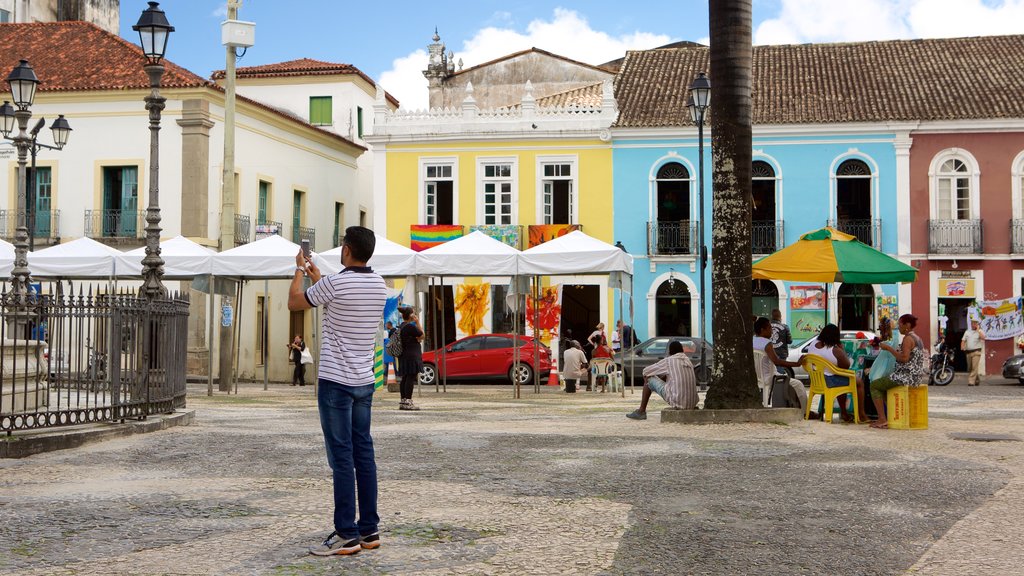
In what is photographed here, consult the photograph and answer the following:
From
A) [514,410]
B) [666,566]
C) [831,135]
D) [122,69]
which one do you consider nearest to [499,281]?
[831,135]

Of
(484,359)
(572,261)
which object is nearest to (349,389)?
(572,261)

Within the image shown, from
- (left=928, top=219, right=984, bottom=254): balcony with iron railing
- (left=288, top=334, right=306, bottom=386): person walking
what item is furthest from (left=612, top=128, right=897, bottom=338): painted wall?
(left=288, top=334, right=306, bottom=386): person walking

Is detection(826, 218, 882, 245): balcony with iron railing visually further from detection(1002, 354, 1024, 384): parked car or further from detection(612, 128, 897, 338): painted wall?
detection(1002, 354, 1024, 384): parked car

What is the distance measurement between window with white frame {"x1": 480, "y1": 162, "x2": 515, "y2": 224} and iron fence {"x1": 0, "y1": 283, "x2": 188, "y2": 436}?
20.5m

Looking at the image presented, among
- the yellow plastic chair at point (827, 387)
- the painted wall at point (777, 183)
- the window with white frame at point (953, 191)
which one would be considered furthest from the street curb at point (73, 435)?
the window with white frame at point (953, 191)

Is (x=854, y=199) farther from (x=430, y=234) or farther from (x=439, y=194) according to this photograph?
(x=430, y=234)

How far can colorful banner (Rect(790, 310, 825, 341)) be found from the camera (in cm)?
3189

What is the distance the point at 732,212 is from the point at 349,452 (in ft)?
25.3

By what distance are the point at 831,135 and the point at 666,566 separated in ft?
92.5

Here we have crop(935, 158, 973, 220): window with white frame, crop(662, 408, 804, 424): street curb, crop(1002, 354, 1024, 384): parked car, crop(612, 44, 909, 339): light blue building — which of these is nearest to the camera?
crop(662, 408, 804, 424): street curb

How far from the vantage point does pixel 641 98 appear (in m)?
34.2

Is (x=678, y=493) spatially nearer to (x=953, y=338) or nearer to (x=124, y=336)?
(x=124, y=336)

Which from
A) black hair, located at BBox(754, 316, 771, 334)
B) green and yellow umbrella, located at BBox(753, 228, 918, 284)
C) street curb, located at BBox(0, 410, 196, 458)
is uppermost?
green and yellow umbrella, located at BBox(753, 228, 918, 284)

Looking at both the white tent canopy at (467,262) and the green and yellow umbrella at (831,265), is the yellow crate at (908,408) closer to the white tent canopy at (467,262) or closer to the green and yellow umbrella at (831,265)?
the green and yellow umbrella at (831,265)
